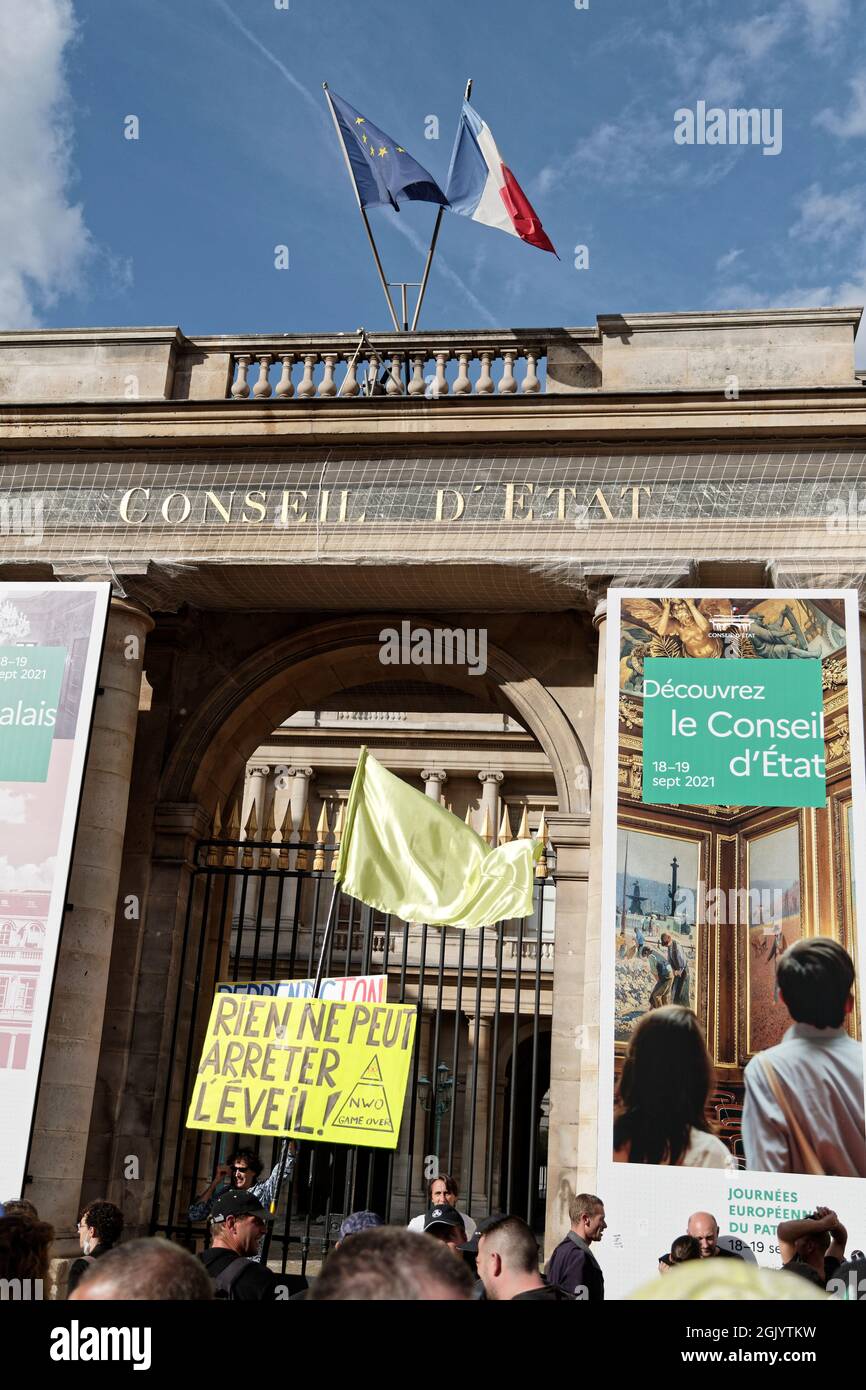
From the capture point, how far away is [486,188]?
12.3 m

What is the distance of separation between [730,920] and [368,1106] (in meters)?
3.04

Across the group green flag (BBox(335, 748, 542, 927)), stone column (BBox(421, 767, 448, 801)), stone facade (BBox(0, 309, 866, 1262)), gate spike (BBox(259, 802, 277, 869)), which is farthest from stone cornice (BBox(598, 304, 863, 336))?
stone column (BBox(421, 767, 448, 801))

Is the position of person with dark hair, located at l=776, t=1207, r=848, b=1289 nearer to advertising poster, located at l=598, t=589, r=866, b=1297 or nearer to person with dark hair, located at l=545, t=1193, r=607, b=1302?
person with dark hair, located at l=545, t=1193, r=607, b=1302

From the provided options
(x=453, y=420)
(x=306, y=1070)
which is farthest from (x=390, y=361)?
(x=306, y=1070)

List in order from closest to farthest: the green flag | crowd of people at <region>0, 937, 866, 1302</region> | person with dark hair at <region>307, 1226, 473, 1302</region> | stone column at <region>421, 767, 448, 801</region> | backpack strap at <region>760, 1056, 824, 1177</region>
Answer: person with dark hair at <region>307, 1226, 473, 1302</region>
crowd of people at <region>0, 937, 866, 1302</region>
backpack strap at <region>760, 1056, 824, 1177</region>
the green flag
stone column at <region>421, 767, 448, 801</region>

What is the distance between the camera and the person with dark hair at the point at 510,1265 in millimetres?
3932

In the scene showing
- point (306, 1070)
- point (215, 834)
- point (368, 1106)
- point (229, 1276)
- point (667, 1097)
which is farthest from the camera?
point (215, 834)

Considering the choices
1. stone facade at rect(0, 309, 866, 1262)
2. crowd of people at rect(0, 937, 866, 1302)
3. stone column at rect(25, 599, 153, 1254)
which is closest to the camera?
crowd of people at rect(0, 937, 866, 1302)

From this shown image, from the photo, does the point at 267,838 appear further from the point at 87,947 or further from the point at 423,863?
the point at 423,863

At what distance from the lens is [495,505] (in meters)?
11.1

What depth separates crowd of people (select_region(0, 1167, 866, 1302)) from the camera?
2.08 m

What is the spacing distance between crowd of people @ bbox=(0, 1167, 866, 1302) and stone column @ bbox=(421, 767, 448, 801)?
55.0 feet
